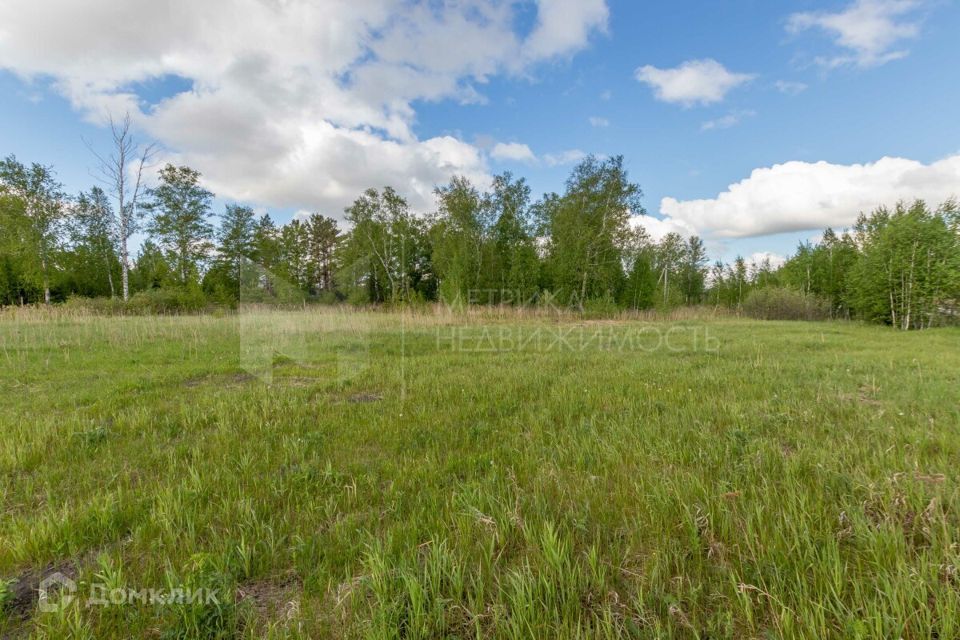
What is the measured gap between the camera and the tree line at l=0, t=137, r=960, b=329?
19250 mm

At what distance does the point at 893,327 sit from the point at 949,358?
54.1 ft

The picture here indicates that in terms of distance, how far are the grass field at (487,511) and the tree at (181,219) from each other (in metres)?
34.3

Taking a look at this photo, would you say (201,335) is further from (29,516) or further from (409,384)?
(29,516)

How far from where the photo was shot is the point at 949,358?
7.98 metres

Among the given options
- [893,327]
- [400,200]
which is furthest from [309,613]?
[400,200]

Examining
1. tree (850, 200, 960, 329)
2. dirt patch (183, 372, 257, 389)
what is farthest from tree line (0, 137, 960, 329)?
dirt patch (183, 372, 257, 389)

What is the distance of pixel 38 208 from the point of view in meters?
26.0

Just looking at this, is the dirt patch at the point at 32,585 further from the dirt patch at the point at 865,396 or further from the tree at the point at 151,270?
the tree at the point at 151,270

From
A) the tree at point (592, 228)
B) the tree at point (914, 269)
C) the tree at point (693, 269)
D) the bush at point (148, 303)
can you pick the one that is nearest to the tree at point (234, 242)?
the bush at point (148, 303)

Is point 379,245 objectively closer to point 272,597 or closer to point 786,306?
point 272,597

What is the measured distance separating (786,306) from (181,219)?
185 ft

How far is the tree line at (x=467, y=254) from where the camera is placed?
63.2ft

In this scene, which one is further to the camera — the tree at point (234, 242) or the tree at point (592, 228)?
the tree at point (234, 242)

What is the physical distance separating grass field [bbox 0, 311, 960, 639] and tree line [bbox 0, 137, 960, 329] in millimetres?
15704
